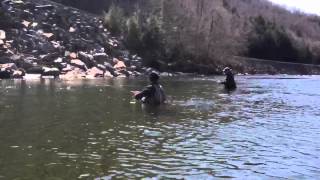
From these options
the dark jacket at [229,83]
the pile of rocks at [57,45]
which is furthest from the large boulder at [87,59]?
the dark jacket at [229,83]

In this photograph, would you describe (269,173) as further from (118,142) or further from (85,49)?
(85,49)

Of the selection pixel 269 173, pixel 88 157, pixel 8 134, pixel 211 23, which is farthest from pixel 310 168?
pixel 211 23

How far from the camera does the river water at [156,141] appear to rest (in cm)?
1736

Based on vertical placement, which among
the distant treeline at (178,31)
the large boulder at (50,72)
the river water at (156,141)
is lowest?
the river water at (156,141)

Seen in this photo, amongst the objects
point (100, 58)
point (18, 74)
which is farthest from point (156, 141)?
point (100, 58)

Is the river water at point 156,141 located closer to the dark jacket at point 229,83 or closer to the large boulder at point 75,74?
the dark jacket at point 229,83

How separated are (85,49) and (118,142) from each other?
71160mm

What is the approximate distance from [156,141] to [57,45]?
68.2m

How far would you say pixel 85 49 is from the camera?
92125mm

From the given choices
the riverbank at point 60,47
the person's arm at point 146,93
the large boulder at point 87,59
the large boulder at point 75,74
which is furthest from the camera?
the large boulder at point 87,59

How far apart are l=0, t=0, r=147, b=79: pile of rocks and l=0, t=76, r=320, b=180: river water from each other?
40.2 meters

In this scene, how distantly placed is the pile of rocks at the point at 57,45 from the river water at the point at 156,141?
40.2 meters

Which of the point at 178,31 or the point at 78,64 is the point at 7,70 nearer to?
the point at 78,64

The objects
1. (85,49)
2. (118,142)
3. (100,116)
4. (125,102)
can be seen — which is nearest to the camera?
(118,142)
